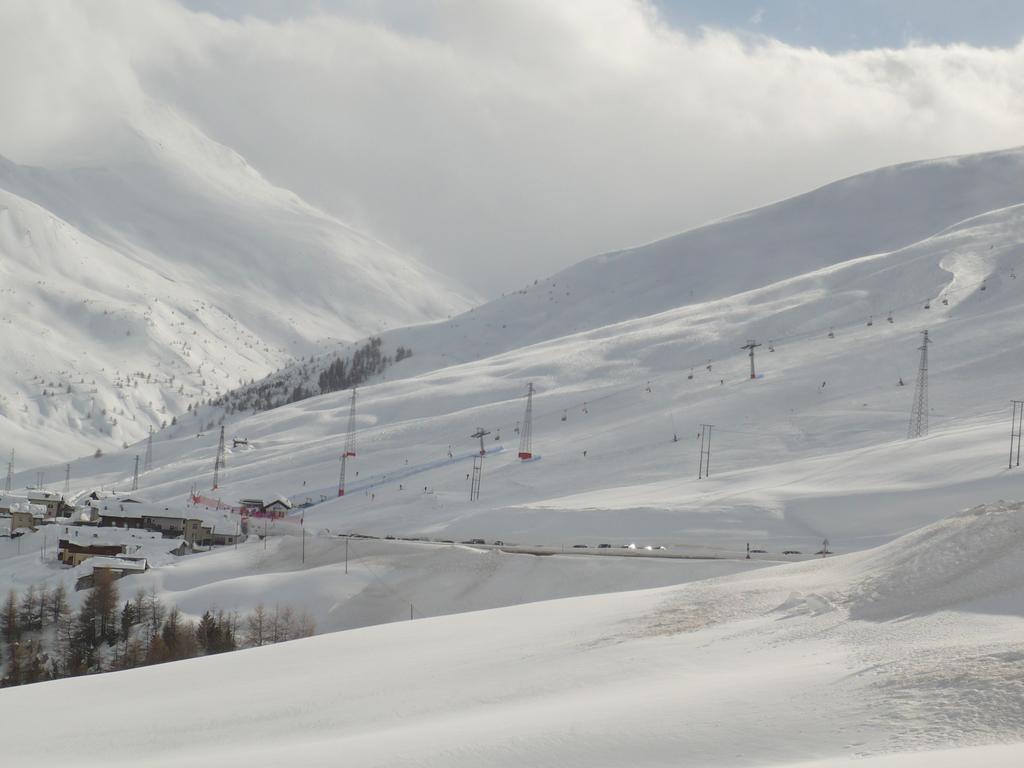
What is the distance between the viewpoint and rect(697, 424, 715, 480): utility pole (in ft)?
278

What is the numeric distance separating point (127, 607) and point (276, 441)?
8109 centimetres

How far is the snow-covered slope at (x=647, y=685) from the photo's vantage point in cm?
1409

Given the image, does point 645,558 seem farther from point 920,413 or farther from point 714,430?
point 714,430

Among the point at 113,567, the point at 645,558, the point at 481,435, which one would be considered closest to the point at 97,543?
the point at 113,567

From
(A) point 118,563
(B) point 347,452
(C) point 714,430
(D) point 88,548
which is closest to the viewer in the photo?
(A) point 118,563

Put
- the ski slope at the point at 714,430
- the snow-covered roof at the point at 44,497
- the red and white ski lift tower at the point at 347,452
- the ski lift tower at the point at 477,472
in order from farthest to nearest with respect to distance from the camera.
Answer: the snow-covered roof at the point at 44,497, the red and white ski lift tower at the point at 347,452, the ski lift tower at the point at 477,472, the ski slope at the point at 714,430

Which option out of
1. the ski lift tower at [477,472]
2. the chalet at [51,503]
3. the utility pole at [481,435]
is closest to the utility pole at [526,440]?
the utility pole at [481,435]

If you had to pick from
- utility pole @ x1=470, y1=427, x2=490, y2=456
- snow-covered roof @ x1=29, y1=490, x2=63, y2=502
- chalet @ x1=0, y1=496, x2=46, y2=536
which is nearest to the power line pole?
utility pole @ x1=470, y1=427, x2=490, y2=456

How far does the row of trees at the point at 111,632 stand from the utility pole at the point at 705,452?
127ft

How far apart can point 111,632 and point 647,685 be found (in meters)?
48.9

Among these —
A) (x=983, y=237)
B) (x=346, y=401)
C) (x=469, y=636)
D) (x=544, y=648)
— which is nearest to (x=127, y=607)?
(x=469, y=636)

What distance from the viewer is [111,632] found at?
59531 millimetres

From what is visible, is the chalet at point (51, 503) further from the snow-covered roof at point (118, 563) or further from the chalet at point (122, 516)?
the snow-covered roof at point (118, 563)

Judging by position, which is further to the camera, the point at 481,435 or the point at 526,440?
the point at 526,440
